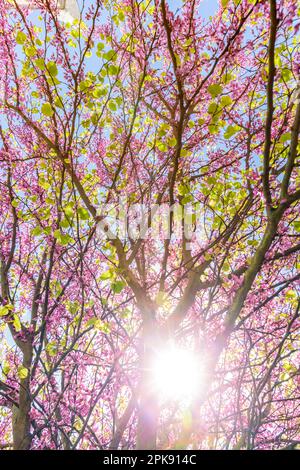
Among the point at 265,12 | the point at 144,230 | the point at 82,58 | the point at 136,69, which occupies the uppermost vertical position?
the point at 136,69

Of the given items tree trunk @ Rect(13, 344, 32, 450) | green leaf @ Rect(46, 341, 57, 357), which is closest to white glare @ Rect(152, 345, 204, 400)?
green leaf @ Rect(46, 341, 57, 357)

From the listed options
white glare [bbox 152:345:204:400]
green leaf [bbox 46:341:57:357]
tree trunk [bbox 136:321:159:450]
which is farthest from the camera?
green leaf [bbox 46:341:57:357]

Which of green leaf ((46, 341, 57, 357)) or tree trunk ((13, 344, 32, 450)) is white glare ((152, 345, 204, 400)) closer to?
green leaf ((46, 341, 57, 357))

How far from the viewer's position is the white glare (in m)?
3.42

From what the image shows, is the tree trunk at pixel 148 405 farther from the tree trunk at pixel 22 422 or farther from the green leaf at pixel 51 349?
the tree trunk at pixel 22 422

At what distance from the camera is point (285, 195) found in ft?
10.5

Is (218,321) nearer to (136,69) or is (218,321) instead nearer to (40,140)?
(40,140)

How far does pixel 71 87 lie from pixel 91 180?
252 centimetres

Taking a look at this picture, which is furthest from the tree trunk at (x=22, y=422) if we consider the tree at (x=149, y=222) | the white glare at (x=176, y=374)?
the white glare at (x=176, y=374)

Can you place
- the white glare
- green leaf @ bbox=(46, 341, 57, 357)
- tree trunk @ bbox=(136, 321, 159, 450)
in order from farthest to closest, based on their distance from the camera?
green leaf @ bbox=(46, 341, 57, 357)
tree trunk @ bbox=(136, 321, 159, 450)
the white glare

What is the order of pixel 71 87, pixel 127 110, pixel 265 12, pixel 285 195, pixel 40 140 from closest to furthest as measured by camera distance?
pixel 285 195, pixel 265 12, pixel 71 87, pixel 40 140, pixel 127 110

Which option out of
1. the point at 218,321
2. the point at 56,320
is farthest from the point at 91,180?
the point at 218,321

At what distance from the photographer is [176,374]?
12.6ft

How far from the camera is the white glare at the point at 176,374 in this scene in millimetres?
3416
